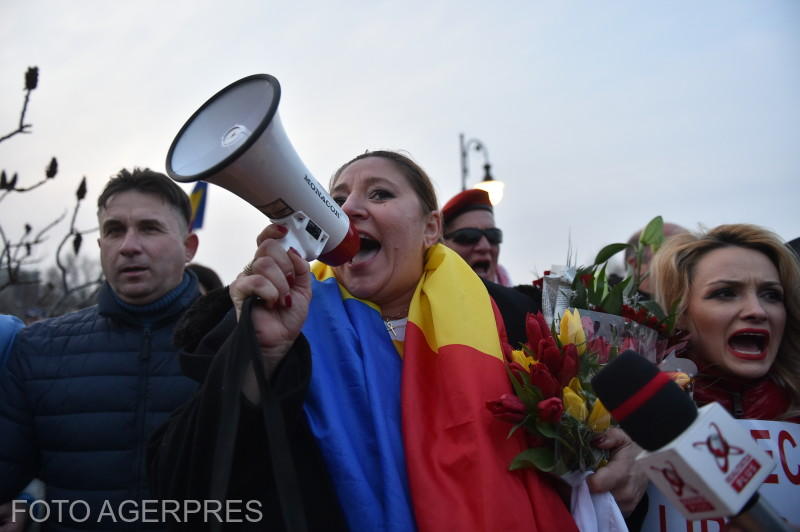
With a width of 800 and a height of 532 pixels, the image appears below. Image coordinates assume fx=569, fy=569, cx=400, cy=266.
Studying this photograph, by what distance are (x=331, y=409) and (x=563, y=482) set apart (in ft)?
2.34

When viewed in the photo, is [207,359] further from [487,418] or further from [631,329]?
[631,329]

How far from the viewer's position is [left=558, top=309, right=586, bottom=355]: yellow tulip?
5.54ft

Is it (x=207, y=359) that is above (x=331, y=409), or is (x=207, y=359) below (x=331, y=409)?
above

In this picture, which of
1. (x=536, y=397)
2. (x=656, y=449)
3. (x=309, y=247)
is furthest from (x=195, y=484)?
(x=656, y=449)

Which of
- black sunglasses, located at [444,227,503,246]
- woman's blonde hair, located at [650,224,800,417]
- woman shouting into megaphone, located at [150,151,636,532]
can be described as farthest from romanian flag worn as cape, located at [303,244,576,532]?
black sunglasses, located at [444,227,503,246]

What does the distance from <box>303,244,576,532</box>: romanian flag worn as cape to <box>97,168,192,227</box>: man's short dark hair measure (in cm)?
114

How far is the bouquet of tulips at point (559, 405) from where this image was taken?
60.8 inches

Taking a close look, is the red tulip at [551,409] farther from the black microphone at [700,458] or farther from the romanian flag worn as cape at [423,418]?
the black microphone at [700,458]

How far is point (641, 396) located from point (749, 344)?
1.30 metres

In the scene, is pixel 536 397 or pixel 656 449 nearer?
pixel 656 449

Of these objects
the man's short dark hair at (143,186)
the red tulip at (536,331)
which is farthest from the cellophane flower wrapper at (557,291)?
the man's short dark hair at (143,186)

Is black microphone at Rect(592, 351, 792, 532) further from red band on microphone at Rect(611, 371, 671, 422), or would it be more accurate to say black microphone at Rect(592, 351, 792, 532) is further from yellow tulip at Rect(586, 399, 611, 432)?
yellow tulip at Rect(586, 399, 611, 432)

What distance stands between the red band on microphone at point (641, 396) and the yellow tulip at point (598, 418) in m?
0.51

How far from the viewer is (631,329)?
5.98 ft
